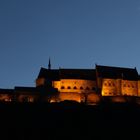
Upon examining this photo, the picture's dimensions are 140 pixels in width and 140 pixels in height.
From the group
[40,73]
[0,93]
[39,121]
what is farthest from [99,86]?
[39,121]

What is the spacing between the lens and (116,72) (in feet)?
398

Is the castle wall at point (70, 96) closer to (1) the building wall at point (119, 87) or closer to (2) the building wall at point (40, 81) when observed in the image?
(2) the building wall at point (40, 81)

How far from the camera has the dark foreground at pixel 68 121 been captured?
8162 centimetres

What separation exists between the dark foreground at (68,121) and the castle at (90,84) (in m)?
11.0

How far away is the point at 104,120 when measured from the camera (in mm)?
91125

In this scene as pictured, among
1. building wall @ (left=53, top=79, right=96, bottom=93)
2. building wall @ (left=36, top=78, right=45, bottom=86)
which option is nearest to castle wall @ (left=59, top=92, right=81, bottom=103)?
building wall @ (left=53, top=79, right=96, bottom=93)

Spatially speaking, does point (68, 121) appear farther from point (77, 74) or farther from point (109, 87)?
point (77, 74)

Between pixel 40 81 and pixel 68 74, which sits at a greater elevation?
pixel 68 74

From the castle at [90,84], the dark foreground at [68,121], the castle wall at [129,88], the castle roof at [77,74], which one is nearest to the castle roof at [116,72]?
the castle at [90,84]

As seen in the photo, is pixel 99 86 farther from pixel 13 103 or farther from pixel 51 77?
pixel 13 103

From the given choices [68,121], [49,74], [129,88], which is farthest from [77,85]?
[68,121]

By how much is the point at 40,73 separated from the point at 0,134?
132 ft

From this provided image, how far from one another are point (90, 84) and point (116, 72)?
7765mm

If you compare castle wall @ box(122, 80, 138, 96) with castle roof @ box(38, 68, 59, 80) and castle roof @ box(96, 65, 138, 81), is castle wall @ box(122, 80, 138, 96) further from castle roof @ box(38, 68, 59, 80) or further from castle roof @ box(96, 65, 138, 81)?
castle roof @ box(38, 68, 59, 80)
